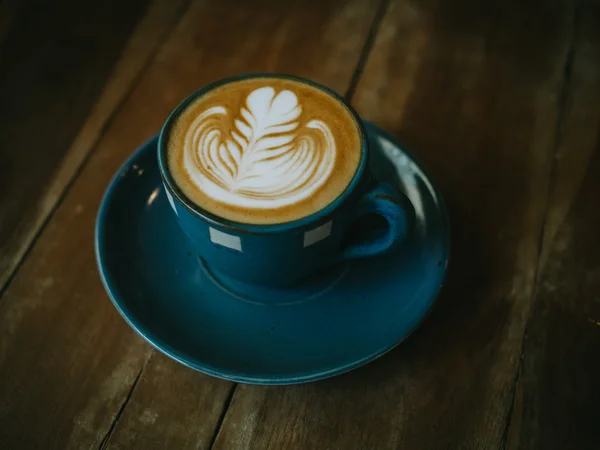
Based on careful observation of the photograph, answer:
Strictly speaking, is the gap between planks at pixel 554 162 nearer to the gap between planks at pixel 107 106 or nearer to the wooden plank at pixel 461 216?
the wooden plank at pixel 461 216

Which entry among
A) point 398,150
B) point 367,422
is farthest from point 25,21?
point 367,422

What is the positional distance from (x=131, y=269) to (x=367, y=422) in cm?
34

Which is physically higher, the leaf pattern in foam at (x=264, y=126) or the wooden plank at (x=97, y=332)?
the leaf pattern in foam at (x=264, y=126)

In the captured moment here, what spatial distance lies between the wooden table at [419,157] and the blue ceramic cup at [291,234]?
0.46ft

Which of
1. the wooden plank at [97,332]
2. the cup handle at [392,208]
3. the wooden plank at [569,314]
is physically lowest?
the wooden plank at [97,332]

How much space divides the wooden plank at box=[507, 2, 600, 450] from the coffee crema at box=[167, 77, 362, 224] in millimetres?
338

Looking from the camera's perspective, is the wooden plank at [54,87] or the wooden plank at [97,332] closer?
the wooden plank at [97,332]

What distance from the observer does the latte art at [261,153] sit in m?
0.59

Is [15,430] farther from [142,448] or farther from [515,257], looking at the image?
[515,257]

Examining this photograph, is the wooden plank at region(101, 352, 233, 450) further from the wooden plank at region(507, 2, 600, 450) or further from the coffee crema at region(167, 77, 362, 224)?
the wooden plank at region(507, 2, 600, 450)

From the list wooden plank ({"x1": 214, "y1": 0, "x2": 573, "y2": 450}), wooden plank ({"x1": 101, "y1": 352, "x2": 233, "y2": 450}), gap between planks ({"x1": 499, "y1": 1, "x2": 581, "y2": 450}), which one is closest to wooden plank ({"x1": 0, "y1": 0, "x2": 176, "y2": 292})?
wooden plank ({"x1": 101, "y1": 352, "x2": 233, "y2": 450})

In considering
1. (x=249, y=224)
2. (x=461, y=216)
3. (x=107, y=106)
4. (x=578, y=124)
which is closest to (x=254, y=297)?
(x=249, y=224)

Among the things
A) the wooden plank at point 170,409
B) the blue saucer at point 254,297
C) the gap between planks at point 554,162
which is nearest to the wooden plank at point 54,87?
the blue saucer at point 254,297

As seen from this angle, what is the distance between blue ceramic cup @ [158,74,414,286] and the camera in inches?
22.3
